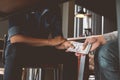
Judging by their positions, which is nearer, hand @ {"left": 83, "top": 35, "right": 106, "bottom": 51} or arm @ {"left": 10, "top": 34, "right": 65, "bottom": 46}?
hand @ {"left": 83, "top": 35, "right": 106, "bottom": 51}

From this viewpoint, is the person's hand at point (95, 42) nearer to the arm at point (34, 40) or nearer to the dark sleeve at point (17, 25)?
the arm at point (34, 40)

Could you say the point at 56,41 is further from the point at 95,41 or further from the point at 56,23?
the point at 95,41

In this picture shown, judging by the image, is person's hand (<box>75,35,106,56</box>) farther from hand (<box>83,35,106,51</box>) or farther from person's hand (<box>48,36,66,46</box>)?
person's hand (<box>48,36,66,46</box>)

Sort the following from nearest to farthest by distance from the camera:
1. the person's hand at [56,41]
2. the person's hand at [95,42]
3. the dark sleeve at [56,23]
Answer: the person's hand at [95,42], the person's hand at [56,41], the dark sleeve at [56,23]

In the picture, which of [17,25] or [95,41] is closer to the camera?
[95,41]

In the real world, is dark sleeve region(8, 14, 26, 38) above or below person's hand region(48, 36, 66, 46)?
above

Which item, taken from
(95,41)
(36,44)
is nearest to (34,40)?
(36,44)

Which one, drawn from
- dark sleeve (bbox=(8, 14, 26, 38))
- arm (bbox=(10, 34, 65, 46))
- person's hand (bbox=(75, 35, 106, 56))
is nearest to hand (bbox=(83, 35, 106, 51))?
person's hand (bbox=(75, 35, 106, 56))

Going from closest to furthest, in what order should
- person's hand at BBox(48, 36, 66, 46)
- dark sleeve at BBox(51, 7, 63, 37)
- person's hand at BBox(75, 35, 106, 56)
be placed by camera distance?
person's hand at BBox(75, 35, 106, 56) < person's hand at BBox(48, 36, 66, 46) < dark sleeve at BBox(51, 7, 63, 37)

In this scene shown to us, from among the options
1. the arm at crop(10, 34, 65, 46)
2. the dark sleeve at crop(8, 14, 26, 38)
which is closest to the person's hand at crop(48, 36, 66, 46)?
the arm at crop(10, 34, 65, 46)

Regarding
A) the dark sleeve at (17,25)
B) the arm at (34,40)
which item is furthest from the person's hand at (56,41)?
the dark sleeve at (17,25)

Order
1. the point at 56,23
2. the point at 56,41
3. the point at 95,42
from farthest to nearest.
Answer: the point at 56,23 → the point at 56,41 → the point at 95,42

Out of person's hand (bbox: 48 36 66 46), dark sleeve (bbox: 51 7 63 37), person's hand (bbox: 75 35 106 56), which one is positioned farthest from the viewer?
dark sleeve (bbox: 51 7 63 37)

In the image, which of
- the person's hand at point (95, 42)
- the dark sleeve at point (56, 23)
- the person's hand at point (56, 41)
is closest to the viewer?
the person's hand at point (95, 42)
